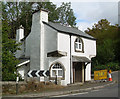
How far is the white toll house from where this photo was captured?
1554cm

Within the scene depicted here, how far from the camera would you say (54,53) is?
594 inches

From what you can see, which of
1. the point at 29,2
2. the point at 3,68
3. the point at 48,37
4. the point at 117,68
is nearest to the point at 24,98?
the point at 3,68

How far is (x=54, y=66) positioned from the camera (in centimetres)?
1586

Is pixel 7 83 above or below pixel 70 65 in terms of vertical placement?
below

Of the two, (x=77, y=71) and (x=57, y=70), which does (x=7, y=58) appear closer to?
(x=57, y=70)

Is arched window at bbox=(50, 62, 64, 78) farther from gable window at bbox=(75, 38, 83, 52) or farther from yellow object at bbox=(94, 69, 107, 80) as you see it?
yellow object at bbox=(94, 69, 107, 80)

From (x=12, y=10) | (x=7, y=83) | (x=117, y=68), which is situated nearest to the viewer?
(x=7, y=83)

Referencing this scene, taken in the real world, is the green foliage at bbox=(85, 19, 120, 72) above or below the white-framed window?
above

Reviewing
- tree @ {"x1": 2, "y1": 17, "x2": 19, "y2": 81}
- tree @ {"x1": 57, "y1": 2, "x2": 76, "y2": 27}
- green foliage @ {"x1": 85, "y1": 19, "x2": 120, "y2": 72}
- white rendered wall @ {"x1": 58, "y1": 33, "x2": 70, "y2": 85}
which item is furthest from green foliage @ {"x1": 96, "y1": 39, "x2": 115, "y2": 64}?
tree @ {"x1": 2, "y1": 17, "x2": 19, "y2": 81}

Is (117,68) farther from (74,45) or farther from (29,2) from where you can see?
(29,2)

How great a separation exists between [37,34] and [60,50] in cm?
308

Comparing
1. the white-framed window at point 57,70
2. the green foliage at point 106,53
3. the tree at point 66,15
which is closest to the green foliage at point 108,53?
the green foliage at point 106,53

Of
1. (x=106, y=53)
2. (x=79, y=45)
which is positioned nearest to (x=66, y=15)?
(x=106, y=53)

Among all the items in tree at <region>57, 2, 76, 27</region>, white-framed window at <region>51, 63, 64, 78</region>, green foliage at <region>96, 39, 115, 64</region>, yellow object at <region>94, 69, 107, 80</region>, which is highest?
tree at <region>57, 2, 76, 27</region>
